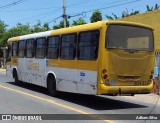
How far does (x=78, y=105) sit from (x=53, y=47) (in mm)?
3593

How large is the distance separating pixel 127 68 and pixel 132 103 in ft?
6.31

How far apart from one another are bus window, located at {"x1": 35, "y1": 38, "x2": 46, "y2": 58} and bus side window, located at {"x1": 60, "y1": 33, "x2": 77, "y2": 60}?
207 centimetres

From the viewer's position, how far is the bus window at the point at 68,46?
49.2ft

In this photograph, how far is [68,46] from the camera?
50.7ft

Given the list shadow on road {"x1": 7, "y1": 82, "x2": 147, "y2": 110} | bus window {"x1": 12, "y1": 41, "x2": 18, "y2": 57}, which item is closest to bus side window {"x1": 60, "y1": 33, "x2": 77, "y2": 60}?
shadow on road {"x1": 7, "y1": 82, "x2": 147, "y2": 110}

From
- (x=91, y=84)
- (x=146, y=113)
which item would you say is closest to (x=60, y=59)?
(x=91, y=84)

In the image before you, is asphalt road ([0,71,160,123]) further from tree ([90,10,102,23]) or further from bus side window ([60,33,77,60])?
tree ([90,10,102,23])

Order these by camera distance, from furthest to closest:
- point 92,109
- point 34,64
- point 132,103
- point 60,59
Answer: point 34,64 < point 60,59 < point 132,103 < point 92,109

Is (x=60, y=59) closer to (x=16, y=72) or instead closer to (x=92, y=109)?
(x=92, y=109)

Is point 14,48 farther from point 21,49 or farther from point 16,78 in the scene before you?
point 16,78

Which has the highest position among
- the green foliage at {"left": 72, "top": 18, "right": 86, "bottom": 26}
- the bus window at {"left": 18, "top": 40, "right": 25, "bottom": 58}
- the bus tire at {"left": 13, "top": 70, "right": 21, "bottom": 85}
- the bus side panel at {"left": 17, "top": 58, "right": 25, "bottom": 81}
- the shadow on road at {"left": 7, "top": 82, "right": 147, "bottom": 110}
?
the green foliage at {"left": 72, "top": 18, "right": 86, "bottom": 26}

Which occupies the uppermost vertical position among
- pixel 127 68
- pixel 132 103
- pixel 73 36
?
pixel 73 36

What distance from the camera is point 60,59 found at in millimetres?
16109

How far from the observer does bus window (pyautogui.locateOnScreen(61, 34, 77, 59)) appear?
15.0 metres
